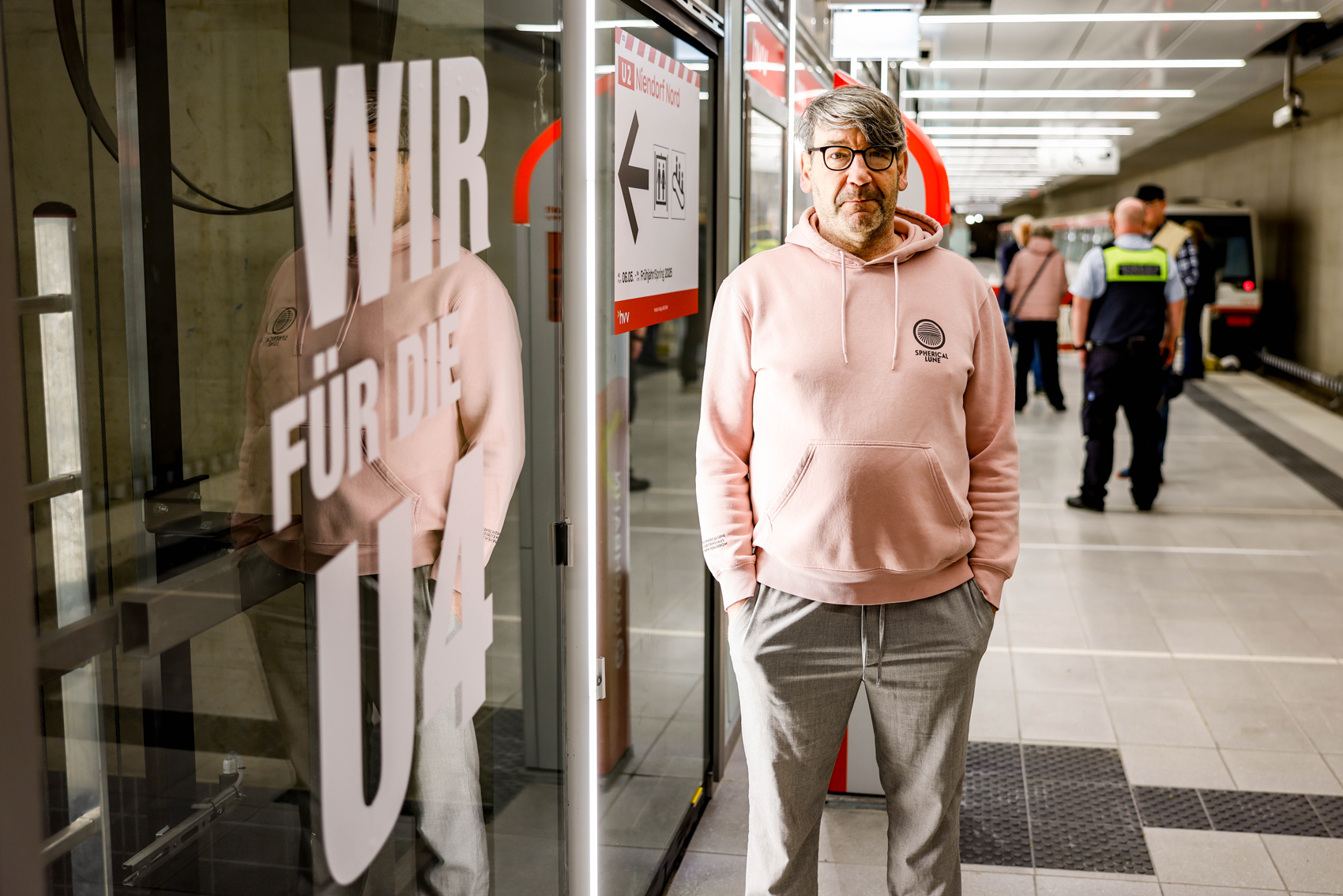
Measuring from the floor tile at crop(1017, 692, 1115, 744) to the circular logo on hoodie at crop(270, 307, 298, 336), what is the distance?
2.97m

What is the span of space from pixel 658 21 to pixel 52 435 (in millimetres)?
1696

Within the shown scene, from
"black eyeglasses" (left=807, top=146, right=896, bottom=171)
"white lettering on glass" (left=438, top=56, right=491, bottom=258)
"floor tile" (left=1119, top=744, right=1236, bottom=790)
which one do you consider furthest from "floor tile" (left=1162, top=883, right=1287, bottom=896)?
"white lettering on glass" (left=438, top=56, right=491, bottom=258)

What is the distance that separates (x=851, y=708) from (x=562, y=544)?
0.54 m

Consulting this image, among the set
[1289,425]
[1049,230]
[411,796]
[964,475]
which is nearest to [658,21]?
[964,475]

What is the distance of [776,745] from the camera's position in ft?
6.32

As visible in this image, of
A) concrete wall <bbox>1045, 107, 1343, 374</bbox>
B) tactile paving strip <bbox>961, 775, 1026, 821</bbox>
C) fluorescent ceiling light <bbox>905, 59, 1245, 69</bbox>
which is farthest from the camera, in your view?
concrete wall <bbox>1045, 107, 1343, 374</bbox>

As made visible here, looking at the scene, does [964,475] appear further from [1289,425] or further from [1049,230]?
[1289,425]

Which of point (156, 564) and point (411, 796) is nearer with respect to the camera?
point (156, 564)

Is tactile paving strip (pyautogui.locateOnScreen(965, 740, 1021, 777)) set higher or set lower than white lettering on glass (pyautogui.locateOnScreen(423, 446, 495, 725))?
lower

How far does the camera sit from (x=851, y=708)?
1.92m

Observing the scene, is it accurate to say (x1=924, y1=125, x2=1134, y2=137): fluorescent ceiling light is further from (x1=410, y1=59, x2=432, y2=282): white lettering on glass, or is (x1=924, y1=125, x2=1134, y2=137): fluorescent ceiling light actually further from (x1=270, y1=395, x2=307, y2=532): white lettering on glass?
(x1=270, y1=395, x2=307, y2=532): white lettering on glass

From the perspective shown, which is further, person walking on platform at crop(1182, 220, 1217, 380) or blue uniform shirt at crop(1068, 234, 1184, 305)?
person walking on platform at crop(1182, 220, 1217, 380)

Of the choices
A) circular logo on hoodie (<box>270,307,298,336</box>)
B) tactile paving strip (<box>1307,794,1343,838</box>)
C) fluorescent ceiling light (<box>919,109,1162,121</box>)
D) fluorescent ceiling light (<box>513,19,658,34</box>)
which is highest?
fluorescent ceiling light (<box>919,109,1162,121</box>)

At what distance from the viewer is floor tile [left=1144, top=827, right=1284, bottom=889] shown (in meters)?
2.66
